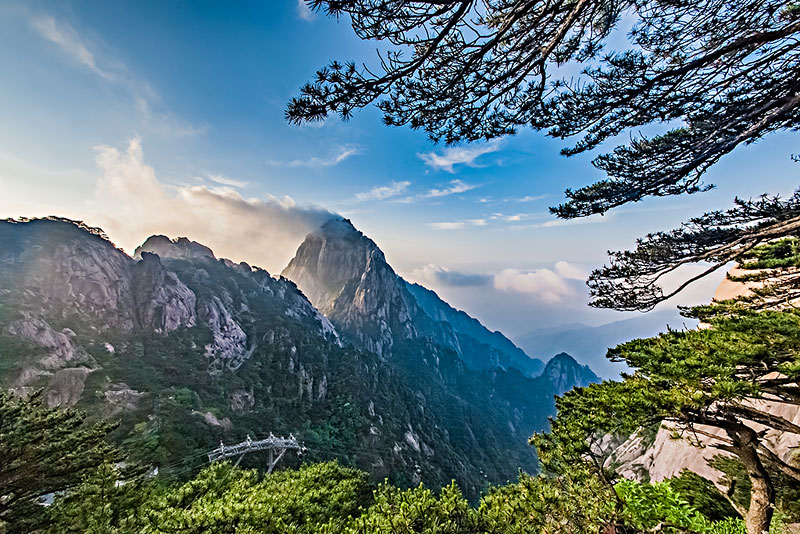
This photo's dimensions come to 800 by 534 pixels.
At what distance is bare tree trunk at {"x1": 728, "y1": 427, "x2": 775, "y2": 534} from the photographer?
3.37 meters

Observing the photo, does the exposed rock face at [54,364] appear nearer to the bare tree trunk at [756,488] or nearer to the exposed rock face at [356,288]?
the bare tree trunk at [756,488]

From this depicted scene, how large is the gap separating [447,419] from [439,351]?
3584 centimetres

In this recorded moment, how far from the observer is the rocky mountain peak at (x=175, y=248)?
5863 cm

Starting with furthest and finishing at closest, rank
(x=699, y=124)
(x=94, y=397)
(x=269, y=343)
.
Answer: (x=269, y=343), (x=94, y=397), (x=699, y=124)

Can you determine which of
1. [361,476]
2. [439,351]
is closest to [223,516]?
[361,476]

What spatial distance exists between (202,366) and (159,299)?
419 inches

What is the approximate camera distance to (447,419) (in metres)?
57.8

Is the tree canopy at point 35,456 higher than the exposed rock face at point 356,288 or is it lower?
lower

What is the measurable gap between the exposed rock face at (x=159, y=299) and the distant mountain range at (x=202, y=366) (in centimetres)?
16

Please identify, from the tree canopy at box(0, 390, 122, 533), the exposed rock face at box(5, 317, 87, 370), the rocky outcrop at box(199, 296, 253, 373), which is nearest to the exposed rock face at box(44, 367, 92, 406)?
the exposed rock face at box(5, 317, 87, 370)

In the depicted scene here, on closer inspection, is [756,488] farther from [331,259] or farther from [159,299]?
[331,259]

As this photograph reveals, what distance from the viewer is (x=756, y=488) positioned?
3.46m

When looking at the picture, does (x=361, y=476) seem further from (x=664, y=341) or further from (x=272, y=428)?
(x=272, y=428)

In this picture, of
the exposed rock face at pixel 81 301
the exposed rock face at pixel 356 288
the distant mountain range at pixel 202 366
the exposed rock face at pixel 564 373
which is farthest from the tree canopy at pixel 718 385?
the exposed rock face at pixel 564 373
